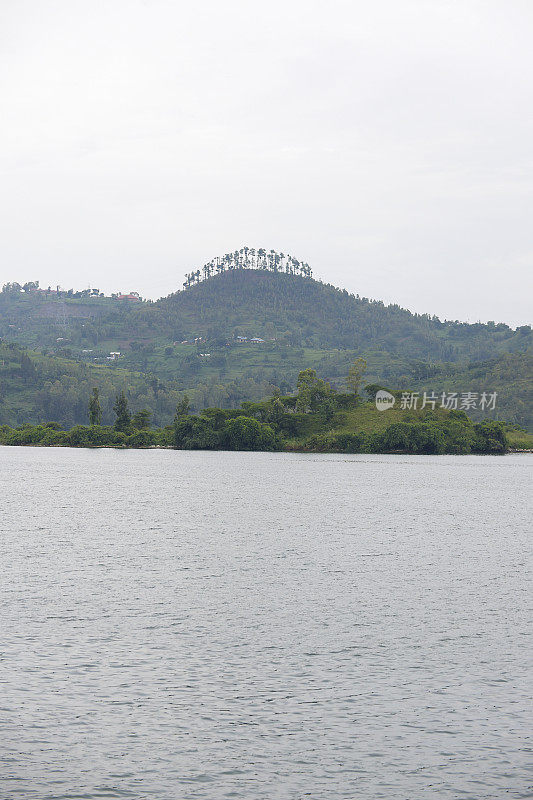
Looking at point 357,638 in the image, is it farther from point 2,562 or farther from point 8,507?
point 8,507

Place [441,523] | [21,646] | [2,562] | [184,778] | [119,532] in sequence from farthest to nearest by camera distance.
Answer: [441,523] < [119,532] < [2,562] < [21,646] < [184,778]

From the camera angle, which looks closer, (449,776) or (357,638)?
(449,776)

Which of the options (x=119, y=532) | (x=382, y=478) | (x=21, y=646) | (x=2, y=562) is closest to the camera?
(x=21, y=646)

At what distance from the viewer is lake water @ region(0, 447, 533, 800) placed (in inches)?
915

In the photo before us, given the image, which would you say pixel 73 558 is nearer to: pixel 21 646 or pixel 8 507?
pixel 21 646

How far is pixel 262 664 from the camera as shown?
111 feet

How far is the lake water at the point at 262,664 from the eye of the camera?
76.2 ft

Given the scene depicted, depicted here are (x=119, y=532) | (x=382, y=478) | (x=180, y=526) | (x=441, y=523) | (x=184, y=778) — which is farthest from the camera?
(x=382, y=478)

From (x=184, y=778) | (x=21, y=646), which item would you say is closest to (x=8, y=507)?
(x=21, y=646)

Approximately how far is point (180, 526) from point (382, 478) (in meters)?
82.9

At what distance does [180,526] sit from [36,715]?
55454mm

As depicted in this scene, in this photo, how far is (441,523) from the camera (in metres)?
89.2

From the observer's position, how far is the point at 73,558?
60469mm

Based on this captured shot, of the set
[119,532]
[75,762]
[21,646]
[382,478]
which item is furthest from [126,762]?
[382,478]
